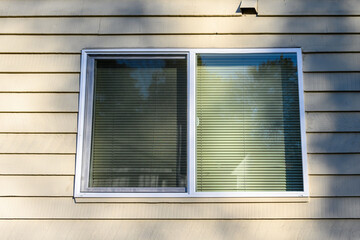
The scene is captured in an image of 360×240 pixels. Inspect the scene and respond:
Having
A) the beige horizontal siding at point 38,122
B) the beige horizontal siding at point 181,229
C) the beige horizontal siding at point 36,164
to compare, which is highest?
the beige horizontal siding at point 38,122

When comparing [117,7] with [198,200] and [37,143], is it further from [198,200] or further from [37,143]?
[198,200]

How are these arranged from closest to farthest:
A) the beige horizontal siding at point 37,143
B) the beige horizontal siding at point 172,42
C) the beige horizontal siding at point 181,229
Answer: the beige horizontal siding at point 181,229 → the beige horizontal siding at point 37,143 → the beige horizontal siding at point 172,42

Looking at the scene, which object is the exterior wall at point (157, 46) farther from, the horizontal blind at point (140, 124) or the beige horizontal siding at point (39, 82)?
the horizontal blind at point (140, 124)

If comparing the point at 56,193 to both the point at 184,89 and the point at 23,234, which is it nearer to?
the point at 23,234

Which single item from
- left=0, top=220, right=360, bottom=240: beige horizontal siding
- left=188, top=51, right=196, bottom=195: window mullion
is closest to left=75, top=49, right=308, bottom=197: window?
left=188, top=51, right=196, bottom=195: window mullion

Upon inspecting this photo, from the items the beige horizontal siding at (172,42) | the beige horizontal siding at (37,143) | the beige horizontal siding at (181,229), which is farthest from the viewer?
the beige horizontal siding at (172,42)

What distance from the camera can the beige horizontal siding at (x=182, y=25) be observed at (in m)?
2.86

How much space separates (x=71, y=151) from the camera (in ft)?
8.93

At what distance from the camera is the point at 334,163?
2.67 m

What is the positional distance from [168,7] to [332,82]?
4.81 ft

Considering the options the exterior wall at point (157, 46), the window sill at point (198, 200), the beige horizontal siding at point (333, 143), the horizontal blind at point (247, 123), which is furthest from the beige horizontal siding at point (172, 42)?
the window sill at point (198, 200)

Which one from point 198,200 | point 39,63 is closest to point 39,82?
point 39,63

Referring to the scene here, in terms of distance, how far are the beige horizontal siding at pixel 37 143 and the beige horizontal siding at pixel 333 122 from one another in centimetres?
188

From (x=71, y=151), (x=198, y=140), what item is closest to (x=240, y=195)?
(x=198, y=140)
